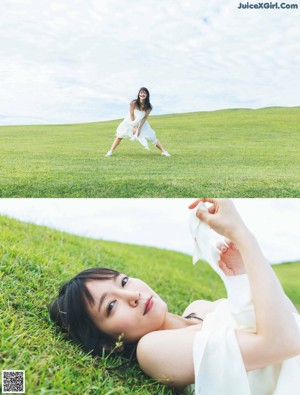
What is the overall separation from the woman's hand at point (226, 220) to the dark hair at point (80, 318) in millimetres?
438

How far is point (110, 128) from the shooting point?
4594 millimetres

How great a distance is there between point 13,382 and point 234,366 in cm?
66

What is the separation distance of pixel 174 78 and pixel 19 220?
5.57ft

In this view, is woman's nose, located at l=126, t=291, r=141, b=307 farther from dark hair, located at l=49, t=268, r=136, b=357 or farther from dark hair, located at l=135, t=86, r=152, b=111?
dark hair, located at l=135, t=86, r=152, b=111

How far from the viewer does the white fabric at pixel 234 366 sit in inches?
64.9

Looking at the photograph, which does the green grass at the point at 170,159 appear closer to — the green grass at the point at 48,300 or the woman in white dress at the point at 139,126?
the woman in white dress at the point at 139,126

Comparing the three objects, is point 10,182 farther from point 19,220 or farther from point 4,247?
point 4,247

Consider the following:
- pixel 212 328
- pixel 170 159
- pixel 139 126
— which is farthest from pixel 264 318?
pixel 170 159

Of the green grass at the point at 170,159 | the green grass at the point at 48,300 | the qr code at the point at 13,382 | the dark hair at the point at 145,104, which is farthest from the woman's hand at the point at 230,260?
the dark hair at the point at 145,104

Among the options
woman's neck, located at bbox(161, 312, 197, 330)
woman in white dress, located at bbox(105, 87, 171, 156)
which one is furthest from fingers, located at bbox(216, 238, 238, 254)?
woman in white dress, located at bbox(105, 87, 171, 156)

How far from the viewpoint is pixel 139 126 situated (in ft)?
14.5

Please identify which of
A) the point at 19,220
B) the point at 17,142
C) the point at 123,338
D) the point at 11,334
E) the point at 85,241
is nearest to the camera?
the point at 11,334

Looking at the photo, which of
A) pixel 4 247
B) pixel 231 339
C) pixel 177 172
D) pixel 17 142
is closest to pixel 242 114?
pixel 177 172

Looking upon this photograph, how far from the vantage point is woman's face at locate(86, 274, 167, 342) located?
185 centimetres
